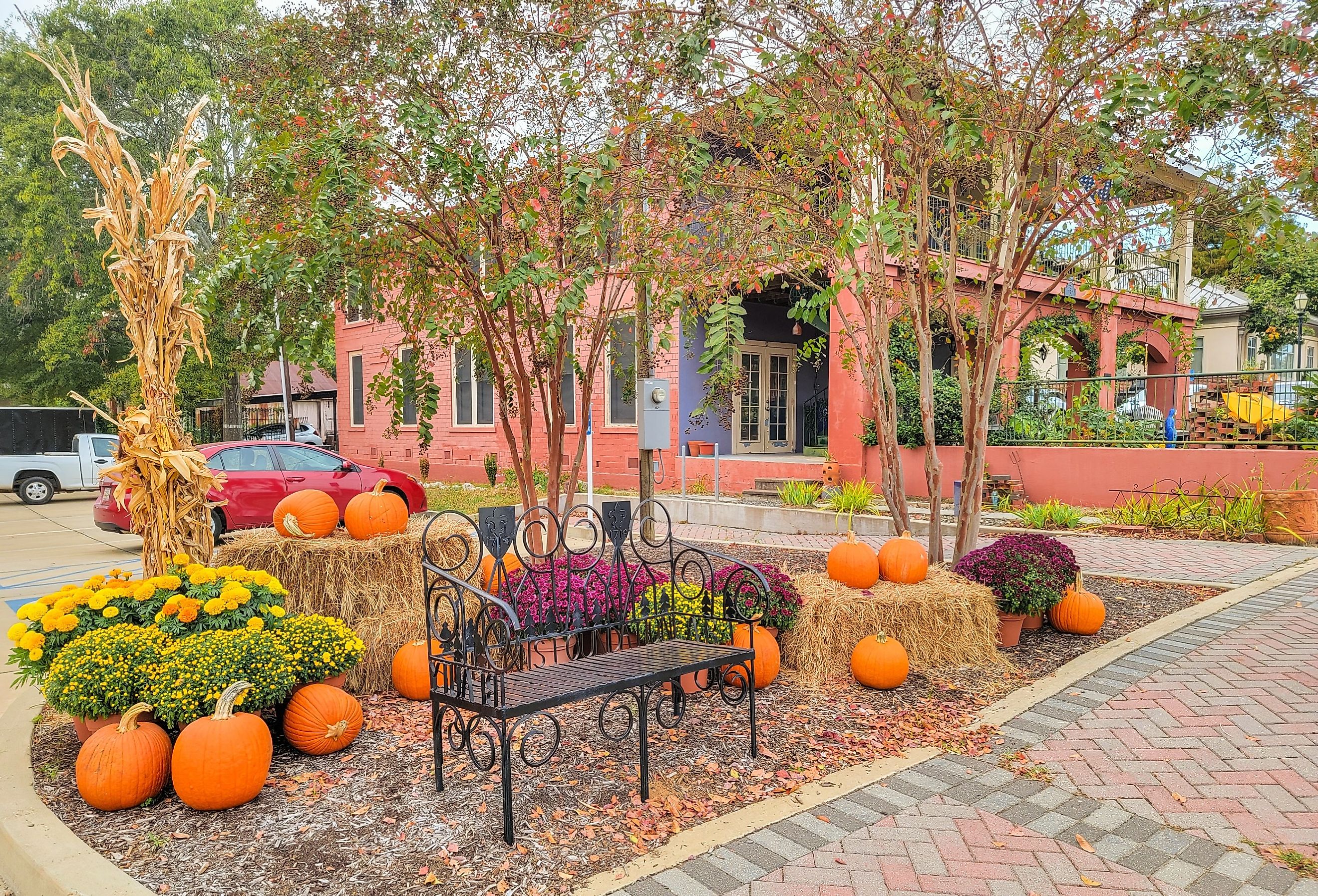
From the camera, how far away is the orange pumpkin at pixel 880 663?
477 cm

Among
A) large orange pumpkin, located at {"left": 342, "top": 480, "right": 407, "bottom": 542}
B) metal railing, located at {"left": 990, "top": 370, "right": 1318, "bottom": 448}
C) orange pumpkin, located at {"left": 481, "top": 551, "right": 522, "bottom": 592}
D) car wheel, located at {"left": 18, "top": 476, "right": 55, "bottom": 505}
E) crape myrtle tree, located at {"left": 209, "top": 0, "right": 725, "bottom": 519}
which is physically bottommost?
car wheel, located at {"left": 18, "top": 476, "right": 55, "bottom": 505}

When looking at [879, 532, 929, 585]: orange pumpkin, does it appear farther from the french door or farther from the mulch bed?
the french door

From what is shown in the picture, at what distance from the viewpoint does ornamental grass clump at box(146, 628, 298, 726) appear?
3.49m

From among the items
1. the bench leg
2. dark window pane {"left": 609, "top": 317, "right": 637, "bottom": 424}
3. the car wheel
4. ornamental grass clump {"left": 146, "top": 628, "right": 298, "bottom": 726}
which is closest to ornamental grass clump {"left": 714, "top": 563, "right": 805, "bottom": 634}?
the bench leg

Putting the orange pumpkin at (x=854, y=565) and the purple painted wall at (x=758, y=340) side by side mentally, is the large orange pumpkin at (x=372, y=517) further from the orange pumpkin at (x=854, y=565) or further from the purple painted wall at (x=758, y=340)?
the purple painted wall at (x=758, y=340)

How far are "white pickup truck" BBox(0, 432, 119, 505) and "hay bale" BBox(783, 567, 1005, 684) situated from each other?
58.7ft

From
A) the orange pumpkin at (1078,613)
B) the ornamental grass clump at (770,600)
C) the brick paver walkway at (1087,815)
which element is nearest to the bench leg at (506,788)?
the brick paver walkway at (1087,815)

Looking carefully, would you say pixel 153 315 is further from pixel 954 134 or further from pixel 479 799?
pixel 954 134

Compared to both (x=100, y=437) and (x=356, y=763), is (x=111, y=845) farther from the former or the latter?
(x=100, y=437)

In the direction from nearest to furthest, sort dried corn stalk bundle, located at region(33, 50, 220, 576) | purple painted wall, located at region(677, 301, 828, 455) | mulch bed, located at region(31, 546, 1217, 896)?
mulch bed, located at region(31, 546, 1217, 896)
dried corn stalk bundle, located at region(33, 50, 220, 576)
purple painted wall, located at region(677, 301, 828, 455)

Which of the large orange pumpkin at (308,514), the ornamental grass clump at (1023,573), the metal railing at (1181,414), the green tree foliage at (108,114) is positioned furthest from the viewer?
the green tree foliage at (108,114)

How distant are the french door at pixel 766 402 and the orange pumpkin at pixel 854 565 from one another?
449 inches

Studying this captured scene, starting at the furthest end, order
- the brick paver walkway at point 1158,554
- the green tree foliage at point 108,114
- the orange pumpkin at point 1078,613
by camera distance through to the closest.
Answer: the green tree foliage at point 108,114
the brick paver walkway at point 1158,554
the orange pumpkin at point 1078,613

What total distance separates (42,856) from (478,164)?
424 cm
